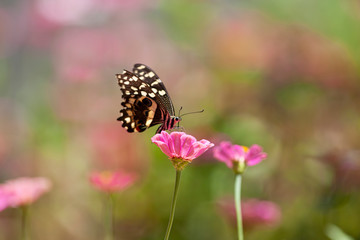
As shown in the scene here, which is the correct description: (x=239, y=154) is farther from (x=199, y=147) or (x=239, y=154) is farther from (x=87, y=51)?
(x=87, y=51)

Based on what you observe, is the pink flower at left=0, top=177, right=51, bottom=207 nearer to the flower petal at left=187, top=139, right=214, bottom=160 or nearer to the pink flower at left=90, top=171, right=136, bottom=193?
the pink flower at left=90, top=171, right=136, bottom=193

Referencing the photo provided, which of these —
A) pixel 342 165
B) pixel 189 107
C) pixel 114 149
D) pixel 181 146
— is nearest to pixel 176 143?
pixel 181 146

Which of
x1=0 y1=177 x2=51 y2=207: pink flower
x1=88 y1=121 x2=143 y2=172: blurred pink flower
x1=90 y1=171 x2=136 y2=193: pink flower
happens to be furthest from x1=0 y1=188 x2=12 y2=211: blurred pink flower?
x1=88 y1=121 x2=143 y2=172: blurred pink flower

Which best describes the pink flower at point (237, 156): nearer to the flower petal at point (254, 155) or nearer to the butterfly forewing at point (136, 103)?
the flower petal at point (254, 155)

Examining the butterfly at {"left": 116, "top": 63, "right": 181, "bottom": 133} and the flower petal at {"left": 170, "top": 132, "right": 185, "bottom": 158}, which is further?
the butterfly at {"left": 116, "top": 63, "right": 181, "bottom": 133}

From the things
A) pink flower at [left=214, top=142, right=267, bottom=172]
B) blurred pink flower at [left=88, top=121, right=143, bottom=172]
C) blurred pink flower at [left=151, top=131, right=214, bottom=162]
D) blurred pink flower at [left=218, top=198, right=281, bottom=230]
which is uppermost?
blurred pink flower at [left=151, top=131, right=214, bottom=162]

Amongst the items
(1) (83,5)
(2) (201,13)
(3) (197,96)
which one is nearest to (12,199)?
(3) (197,96)

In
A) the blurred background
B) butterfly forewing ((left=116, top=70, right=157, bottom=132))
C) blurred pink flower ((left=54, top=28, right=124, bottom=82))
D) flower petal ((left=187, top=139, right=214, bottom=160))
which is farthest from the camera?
blurred pink flower ((left=54, top=28, right=124, bottom=82))
